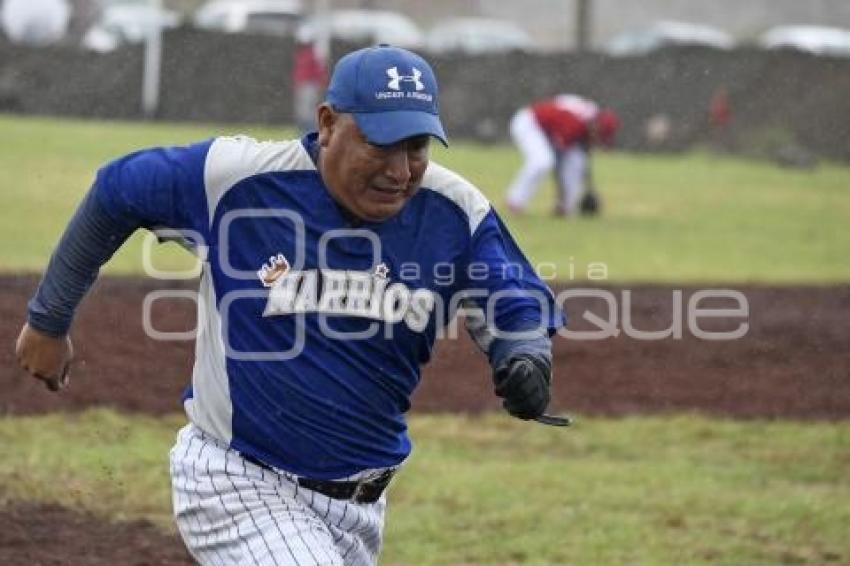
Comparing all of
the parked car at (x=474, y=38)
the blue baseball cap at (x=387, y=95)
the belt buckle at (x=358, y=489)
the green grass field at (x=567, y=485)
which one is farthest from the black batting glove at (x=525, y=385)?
the parked car at (x=474, y=38)

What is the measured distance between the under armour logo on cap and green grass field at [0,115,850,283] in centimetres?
1034

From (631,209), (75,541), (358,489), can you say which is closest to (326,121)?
(358,489)

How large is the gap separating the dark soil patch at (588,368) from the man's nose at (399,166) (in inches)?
199

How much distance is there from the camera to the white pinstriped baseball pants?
12.7 feet

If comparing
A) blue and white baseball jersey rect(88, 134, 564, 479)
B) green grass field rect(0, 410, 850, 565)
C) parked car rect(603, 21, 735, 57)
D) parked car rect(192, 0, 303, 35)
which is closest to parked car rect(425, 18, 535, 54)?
parked car rect(603, 21, 735, 57)

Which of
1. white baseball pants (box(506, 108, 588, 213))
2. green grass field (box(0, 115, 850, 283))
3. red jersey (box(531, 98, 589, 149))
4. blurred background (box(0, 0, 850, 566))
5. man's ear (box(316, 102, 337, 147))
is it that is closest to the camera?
man's ear (box(316, 102, 337, 147))

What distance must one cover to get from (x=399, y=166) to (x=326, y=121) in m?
0.24

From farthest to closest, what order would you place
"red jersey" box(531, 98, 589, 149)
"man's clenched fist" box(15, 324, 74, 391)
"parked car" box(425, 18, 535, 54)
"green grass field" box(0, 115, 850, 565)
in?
"parked car" box(425, 18, 535, 54), "red jersey" box(531, 98, 589, 149), "green grass field" box(0, 115, 850, 565), "man's clenched fist" box(15, 324, 74, 391)

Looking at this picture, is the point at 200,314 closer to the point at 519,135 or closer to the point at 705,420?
the point at 705,420

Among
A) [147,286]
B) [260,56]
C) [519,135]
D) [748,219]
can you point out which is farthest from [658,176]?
[147,286]

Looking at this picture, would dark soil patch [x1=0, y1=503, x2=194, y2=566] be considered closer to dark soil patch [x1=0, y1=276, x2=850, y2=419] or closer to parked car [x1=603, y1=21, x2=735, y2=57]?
dark soil patch [x1=0, y1=276, x2=850, y2=419]

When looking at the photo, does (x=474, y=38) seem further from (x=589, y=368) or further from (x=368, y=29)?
(x=589, y=368)

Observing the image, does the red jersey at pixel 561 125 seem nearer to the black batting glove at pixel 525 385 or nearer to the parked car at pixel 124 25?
the parked car at pixel 124 25

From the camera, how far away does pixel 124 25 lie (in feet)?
111
